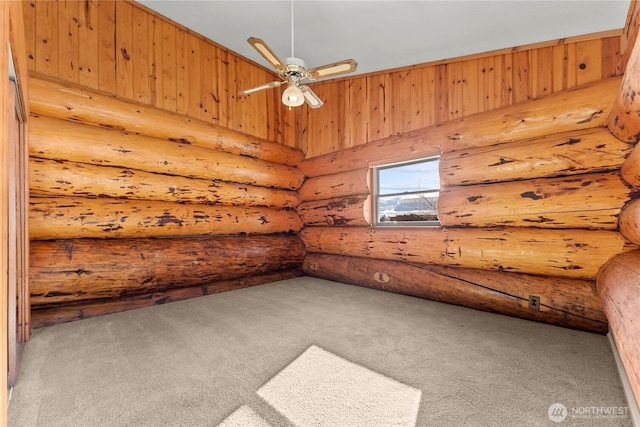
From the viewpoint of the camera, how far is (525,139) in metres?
3.15

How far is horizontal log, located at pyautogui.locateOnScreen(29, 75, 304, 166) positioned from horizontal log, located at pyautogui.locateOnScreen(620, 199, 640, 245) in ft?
15.8

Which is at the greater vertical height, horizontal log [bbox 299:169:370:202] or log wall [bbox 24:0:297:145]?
log wall [bbox 24:0:297:145]

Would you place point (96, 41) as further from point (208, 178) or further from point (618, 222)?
point (618, 222)

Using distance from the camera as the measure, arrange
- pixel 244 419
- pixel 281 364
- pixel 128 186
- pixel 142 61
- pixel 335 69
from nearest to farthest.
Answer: pixel 244 419
pixel 281 364
pixel 335 69
pixel 128 186
pixel 142 61

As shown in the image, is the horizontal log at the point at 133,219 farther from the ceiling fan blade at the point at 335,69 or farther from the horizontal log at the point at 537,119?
the horizontal log at the point at 537,119

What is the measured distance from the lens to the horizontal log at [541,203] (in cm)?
256

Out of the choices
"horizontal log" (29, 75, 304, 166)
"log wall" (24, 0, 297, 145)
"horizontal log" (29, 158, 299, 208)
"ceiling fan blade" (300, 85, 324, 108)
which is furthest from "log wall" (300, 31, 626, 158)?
"horizontal log" (29, 158, 299, 208)

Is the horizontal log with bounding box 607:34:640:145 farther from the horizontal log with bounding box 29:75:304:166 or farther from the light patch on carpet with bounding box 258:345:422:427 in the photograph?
the horizontal log with bounding box 29:75:304:166

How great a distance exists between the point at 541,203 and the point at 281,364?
312 cm

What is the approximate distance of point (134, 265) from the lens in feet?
11.0

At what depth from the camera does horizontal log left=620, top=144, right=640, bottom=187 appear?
214 cm

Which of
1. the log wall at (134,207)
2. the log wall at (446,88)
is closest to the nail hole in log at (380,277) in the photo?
the log wall at (134,207)
